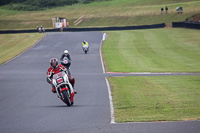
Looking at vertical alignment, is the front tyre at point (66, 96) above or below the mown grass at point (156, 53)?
above

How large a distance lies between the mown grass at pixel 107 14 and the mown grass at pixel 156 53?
18.7 meters

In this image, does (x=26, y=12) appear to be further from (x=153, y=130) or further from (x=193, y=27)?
(x=153, y=130)

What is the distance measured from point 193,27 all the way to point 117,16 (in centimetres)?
3544

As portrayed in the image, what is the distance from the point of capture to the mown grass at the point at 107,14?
8212 cm

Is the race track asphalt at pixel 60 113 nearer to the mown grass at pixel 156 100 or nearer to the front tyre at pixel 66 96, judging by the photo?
the front tyre at pixel 66 96

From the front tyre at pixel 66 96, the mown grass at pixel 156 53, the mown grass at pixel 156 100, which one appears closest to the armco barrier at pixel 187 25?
the mown grass at pixel 156 53

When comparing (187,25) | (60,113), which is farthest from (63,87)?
(187,25)

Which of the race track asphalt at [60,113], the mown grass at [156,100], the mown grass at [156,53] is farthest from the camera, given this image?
the mown grass at [156,53]

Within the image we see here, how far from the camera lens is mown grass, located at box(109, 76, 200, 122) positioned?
10056 mm

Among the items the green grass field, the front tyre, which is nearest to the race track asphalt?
the front tyre

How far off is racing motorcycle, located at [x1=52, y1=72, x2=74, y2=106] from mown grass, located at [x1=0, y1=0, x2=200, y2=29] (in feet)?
193

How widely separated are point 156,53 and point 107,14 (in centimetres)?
5852

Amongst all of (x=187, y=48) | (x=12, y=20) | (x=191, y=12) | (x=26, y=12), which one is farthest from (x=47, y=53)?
(x=26, y=12)

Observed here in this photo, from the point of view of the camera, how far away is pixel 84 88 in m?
17.1
